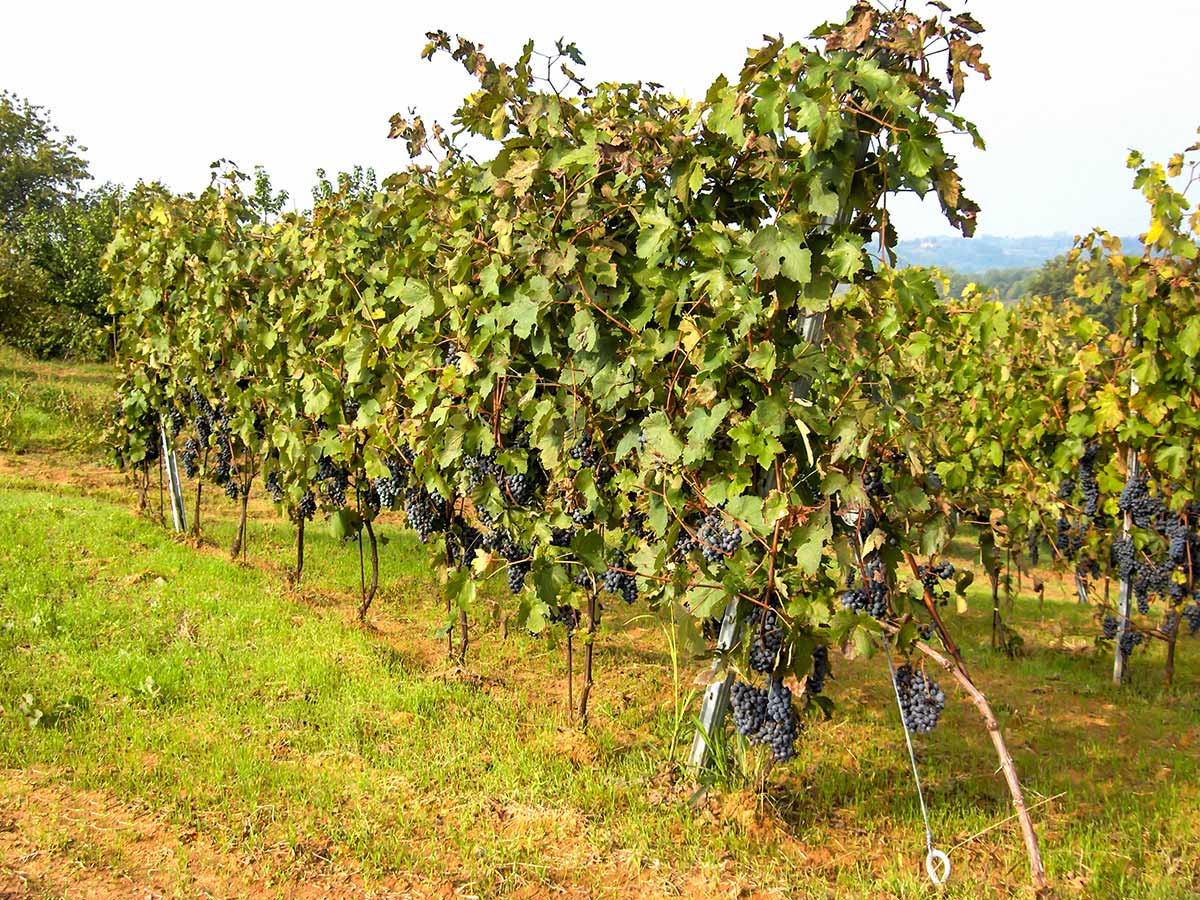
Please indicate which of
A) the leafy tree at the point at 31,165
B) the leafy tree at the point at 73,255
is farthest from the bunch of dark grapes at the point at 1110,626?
the leafy tree at the point at 31,165

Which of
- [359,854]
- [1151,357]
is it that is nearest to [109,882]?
[359,854]

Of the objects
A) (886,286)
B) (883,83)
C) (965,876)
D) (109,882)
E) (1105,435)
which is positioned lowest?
(109,882)

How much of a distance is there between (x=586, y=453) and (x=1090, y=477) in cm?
391

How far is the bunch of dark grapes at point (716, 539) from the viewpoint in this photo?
116 inches

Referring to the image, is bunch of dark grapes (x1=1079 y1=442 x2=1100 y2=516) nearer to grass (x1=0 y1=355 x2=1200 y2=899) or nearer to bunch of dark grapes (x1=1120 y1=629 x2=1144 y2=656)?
bunch of dark grapes (x1=1120 y1=629 x2=1144 y2=656)

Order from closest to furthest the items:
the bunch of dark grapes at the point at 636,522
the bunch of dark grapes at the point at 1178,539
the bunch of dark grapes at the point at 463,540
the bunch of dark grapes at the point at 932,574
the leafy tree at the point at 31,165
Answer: the bunch of dark grapes at the point at 932,574, the bunch of dark grapes at the point at 636,522, the bunch of dark grapes at the point at 463,540, the bunch of dark grapes at the point at 1178,539, the leafy tree at the point at 31,165

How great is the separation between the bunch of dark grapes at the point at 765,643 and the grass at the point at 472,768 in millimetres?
646

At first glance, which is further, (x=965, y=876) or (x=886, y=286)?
(x=965, y=876)

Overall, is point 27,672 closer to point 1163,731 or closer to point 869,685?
point 869,685

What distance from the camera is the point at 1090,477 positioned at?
18.3 ft

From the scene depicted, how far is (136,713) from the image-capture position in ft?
12.7

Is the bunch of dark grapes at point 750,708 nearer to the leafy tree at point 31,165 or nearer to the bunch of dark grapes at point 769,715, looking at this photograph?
the bunch of dark grapes at point 769,715

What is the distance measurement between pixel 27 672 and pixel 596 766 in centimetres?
289

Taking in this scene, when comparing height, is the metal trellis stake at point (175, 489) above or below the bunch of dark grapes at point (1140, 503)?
below
